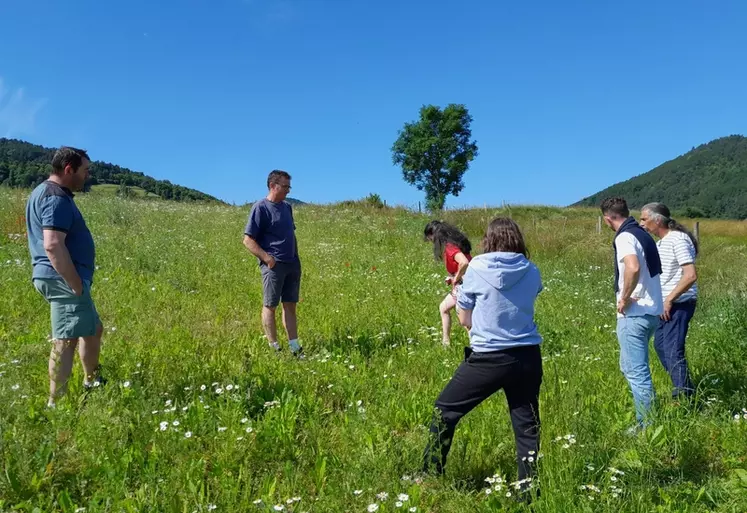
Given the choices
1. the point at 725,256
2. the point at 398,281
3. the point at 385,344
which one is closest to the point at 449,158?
the point at 725,256

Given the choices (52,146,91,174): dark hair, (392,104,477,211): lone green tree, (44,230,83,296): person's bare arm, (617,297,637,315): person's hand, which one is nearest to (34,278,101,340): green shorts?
(44,230,83,296): person's bare arm

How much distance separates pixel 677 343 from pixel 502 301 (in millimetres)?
2526

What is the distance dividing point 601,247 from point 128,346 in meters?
13.9

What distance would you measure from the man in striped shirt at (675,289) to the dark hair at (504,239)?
6.97 ft

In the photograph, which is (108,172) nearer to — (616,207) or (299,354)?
(299,354)

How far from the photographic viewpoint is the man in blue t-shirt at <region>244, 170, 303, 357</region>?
5586 mm

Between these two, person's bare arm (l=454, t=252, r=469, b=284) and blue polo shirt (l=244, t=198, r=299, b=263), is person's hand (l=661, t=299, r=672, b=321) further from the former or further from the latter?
blue polo shirt (l=244, t=198, r=299, b=263)

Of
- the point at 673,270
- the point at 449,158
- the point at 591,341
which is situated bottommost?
the point at 591,341

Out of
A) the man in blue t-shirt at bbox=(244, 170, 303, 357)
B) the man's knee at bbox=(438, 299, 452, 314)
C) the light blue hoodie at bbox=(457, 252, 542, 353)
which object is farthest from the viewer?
the man's knee at bbox=(438, 299, 452, 314)

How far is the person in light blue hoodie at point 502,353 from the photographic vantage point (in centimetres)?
291

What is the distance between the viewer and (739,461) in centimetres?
333

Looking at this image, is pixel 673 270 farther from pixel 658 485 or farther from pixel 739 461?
pixel 658 485

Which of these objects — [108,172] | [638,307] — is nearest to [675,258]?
[638,307]

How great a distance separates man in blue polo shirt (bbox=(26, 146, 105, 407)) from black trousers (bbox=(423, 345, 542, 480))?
2.62 m
